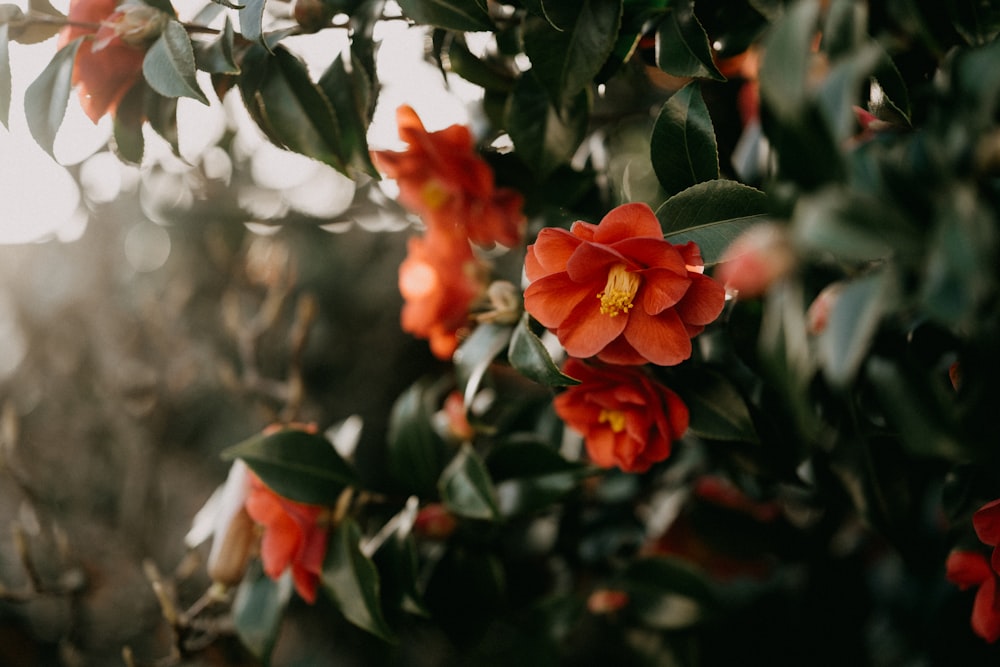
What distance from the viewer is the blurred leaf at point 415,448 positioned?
84 cm

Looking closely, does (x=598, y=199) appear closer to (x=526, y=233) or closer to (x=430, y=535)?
(x=526, y=233)

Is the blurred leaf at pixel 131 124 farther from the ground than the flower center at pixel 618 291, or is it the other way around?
the blurred leaf at pixel 131 124

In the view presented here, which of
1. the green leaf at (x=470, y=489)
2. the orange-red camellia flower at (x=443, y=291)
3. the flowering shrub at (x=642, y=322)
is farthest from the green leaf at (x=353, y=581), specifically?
the orange-red camellia flower at (x=443, y=291)

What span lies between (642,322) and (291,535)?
0.42 meters

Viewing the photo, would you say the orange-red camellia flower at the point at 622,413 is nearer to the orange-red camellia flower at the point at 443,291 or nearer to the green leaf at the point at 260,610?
the orange-red camellia flower at the point at 443,291

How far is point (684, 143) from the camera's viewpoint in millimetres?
571

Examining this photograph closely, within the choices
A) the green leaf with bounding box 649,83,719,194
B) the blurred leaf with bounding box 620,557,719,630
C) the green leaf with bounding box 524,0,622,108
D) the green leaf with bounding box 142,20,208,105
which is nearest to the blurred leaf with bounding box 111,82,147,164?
the green leaf with bounding box 142,20,208,105

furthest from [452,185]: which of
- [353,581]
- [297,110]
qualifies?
[353,581]

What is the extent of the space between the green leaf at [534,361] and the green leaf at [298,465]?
296 mm

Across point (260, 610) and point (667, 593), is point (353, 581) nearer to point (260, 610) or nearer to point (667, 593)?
point (260, 610)

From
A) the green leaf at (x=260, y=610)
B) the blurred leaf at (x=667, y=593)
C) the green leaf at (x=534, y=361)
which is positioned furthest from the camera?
the blurred leaf at (x=667, y=593)

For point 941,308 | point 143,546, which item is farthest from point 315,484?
point 143,546

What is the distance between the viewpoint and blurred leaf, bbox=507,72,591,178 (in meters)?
0.68

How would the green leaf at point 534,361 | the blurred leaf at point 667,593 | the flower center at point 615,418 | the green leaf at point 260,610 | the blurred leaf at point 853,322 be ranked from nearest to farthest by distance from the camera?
the blurred leaf at point 853,322
the green leaf at point 534,361
the flower center at point 615,418
the green leaf at point 260,610
the blurred leaf at point 667,593
